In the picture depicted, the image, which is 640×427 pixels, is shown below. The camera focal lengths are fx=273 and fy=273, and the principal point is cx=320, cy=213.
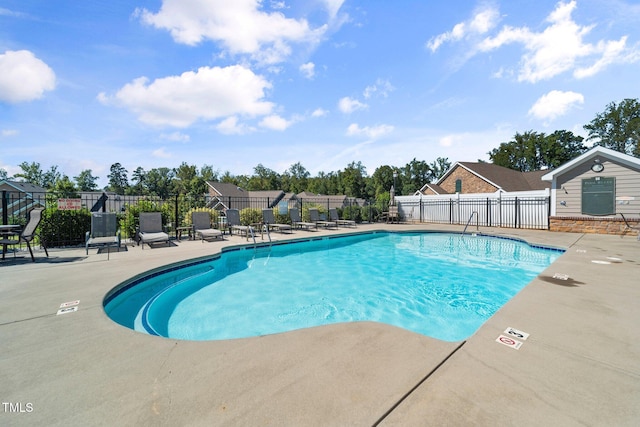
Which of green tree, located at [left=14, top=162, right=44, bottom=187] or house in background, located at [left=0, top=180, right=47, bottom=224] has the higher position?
green tree, located at [left=14, top=162, right=44, bottom=187]

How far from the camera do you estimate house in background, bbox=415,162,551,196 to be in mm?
24062

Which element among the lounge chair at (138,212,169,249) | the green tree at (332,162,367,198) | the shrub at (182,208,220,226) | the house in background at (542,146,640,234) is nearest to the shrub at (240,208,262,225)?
the shrub at (182,208,220,226)

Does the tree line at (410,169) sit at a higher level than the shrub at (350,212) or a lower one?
higher

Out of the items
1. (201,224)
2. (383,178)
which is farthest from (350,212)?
(383,178)

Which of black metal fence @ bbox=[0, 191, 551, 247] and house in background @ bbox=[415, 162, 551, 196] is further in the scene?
house in background @ bbox=[415, 162, 551, 196]

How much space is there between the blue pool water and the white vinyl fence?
554 cm

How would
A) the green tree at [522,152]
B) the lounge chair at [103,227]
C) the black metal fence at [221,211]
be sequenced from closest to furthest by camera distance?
the lounge chair at [103,227], the black metal fence at [221,211], the green tree at [522,152]

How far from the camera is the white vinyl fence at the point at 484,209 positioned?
14.0 metres

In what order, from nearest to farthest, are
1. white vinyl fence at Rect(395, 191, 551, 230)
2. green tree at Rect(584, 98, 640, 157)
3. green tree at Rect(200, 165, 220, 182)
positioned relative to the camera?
white vinyl fence at Rect(395, 191, 551, 230) → green tree at Rect(584, 98, 640, 157) → green tree at Rect(200, 165, 220, 182)

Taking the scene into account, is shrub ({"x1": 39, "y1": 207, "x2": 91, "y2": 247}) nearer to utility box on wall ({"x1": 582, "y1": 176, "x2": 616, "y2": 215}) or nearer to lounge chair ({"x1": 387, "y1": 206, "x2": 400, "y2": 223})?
lounge chair ({"x1": 387, "y1": 206, "x2": 400, "y2": 223})

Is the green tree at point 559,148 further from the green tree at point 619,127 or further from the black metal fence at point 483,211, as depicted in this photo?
the black metal fence at point 483,211

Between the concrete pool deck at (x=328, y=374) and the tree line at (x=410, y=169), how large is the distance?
91.2 ft

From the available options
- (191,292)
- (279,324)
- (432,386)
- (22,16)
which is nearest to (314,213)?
(191,292)

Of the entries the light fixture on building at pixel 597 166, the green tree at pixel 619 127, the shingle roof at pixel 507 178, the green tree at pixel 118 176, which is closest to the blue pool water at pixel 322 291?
the light fixture on building at pixel 597 166
